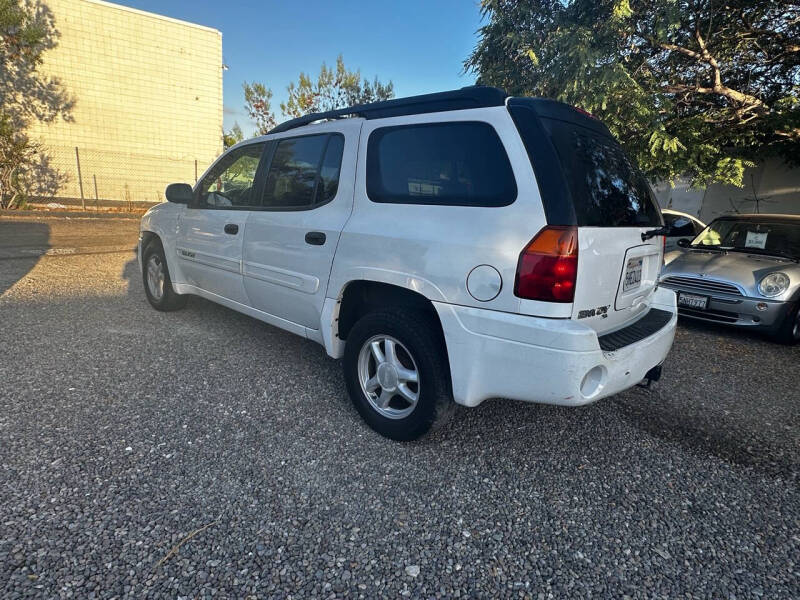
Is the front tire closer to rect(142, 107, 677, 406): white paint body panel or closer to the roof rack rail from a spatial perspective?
rect(142, 107, 677, 406): white paint body panel

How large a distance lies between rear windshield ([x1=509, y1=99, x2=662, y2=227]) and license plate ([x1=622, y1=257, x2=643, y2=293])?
0.69ft

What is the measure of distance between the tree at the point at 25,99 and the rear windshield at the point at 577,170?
16649mm

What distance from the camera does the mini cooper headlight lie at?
4895 mm

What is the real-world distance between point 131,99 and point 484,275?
20.7m

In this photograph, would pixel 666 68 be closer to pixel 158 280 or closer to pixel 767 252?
pixel 767 252

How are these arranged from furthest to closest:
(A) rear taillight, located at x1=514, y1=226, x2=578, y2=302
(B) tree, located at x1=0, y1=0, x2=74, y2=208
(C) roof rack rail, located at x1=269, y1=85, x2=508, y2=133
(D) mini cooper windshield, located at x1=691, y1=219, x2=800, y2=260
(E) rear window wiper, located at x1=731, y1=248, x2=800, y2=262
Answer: (B) tree, located at x1=0, y1=0, x2=74, y2=208 → (D) mini cooper windshield, located at x1=691, y1=219, x2=800, y2=260 → (E) rear window wiper, located at x1=731, y1=248, x2=800, y2=262 → (C) roof rack rail, located at x1=269, y1=85, x2=508, y2=133 → (A) rear taillight, located at x1=514, y1=226, x2=578, y2=302

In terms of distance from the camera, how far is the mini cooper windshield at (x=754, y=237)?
5637 millimetres

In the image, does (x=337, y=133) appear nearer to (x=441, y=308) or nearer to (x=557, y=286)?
(x=441, y=308)

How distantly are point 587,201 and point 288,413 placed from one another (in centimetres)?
220

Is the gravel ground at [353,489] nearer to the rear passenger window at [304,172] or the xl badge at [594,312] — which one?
the xl badge at [594,312]

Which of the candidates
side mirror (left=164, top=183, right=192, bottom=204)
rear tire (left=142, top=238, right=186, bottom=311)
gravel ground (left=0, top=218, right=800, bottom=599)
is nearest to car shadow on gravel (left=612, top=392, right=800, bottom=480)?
gravel ground (left=0, top=218, right=800, bottom=599)

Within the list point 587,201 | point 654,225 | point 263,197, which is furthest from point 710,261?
point 263,197

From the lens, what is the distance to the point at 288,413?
3039 millimetres

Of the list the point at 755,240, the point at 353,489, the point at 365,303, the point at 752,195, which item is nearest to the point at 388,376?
the point at 365,303
